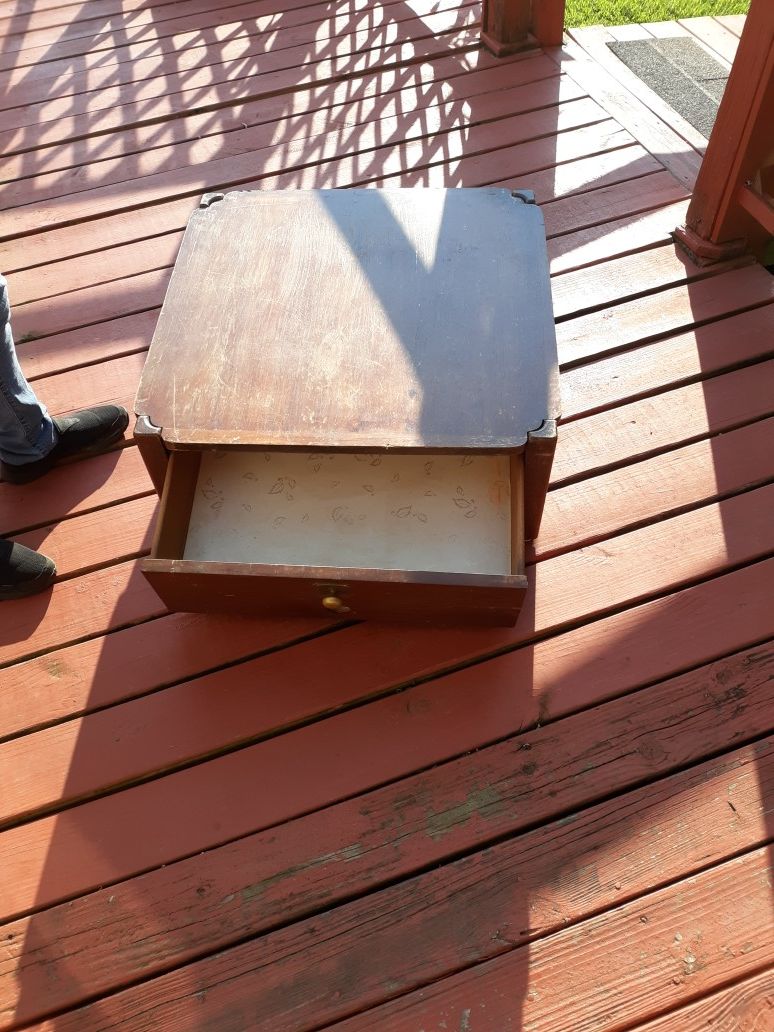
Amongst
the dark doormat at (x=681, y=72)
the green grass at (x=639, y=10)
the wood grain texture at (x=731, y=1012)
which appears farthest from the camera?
the green grass at (x=639, y=10)

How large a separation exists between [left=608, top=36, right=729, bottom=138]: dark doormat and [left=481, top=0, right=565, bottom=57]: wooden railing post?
243 mm

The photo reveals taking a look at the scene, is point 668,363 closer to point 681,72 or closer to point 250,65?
point 681,72

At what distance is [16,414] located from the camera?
5.03 ft

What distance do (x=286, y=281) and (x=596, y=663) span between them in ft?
2.87

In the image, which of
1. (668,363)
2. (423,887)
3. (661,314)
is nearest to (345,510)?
(423,887)

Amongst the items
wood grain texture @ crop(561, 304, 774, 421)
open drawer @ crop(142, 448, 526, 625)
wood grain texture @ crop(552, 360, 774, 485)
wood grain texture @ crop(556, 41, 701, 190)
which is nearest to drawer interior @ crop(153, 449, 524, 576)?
open drawer @ crop(142, 448, 526, 625)

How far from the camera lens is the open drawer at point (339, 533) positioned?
1.17 m

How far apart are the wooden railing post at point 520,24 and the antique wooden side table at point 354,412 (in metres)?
1.48

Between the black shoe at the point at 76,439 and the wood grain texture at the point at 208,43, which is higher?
the wood grain texture at the point at 208,43

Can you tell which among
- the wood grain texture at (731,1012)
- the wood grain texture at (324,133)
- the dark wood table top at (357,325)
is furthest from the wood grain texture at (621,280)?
the wood grain texture at (731,1012)

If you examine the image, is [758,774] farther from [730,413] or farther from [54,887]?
[54,887]

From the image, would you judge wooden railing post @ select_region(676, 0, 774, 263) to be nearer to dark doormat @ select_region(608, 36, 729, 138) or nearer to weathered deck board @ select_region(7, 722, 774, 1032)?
dark doormat @ select_region(608, 36, 729, 138)

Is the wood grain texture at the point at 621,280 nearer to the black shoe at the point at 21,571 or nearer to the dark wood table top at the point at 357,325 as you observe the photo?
the dark wood table top at the point at 357,325

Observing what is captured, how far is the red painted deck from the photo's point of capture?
1.11 meters
